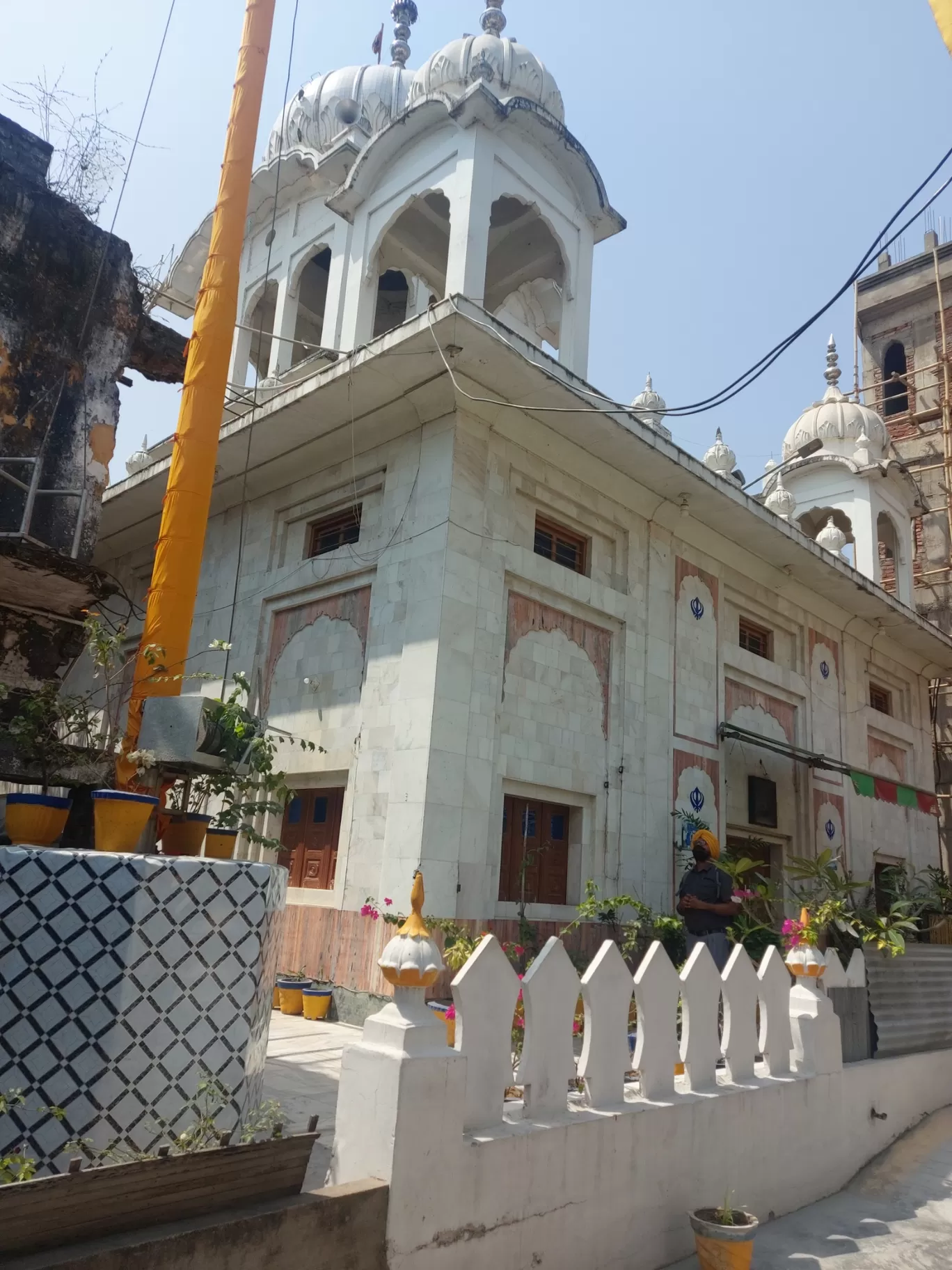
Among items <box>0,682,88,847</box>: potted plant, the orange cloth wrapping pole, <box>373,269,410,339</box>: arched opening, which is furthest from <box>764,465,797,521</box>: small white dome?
<box>0,682,88,847</box>: potted plant

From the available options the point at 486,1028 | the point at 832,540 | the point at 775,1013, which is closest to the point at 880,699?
the point at 832,540

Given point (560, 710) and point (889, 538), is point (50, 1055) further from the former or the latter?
point (889, 538)

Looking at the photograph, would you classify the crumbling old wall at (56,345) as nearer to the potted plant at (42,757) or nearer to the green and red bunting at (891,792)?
the potted plant at (42,757)

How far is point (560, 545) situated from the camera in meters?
11.2

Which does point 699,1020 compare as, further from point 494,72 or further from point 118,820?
point 494,72

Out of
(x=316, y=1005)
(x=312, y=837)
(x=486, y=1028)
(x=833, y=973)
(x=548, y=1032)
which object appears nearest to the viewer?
(x=486, y=1028)

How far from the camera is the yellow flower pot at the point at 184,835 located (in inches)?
186

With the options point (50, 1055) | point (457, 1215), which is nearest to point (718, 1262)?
point (457, 1215)

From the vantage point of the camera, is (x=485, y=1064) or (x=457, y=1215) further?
(x=485, y=1064)

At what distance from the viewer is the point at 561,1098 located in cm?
422

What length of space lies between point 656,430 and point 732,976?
24.2ft

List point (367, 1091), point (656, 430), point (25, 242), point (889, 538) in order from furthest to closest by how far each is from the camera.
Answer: point (889, 538) → point (656, 430) → point (25, 242) → point (367, 1091)

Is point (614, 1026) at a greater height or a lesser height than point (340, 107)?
lesser

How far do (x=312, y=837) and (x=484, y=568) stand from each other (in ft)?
11.7
